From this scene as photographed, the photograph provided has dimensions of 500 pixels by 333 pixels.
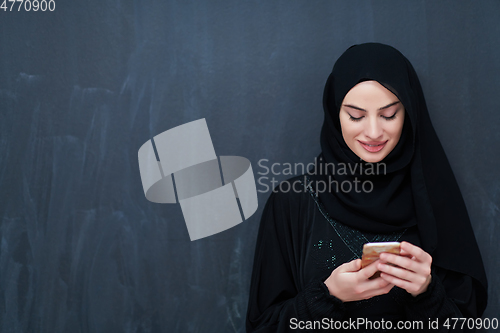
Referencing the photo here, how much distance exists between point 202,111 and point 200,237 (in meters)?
0.43

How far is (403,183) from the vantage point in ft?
3.90

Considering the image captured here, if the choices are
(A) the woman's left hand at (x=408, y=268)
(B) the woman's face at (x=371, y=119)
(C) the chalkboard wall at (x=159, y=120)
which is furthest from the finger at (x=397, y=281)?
(C) the chalkboard wall at (x=159, y=120)

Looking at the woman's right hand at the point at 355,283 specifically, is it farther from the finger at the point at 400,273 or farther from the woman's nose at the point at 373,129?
the woman's nose at the point at 373,129

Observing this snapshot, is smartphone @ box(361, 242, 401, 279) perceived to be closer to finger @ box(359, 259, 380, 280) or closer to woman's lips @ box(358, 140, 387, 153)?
finger @ box(359, 259, 380, 280)

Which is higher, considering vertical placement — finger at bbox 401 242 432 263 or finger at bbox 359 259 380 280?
finger at bbox 401 242 432 263

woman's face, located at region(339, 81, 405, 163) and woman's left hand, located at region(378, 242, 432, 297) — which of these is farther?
woman's face, located at region(339, 81, 405, 163)

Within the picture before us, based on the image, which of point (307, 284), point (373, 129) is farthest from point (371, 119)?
point (307, 284)

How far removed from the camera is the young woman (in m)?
1.08

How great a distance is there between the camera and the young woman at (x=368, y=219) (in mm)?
1075

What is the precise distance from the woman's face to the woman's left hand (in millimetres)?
269

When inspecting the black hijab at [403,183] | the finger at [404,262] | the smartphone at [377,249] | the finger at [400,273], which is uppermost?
the black hijab at [403,183]

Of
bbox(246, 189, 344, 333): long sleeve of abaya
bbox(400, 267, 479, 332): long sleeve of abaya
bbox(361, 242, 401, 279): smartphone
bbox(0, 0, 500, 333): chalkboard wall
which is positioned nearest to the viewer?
bbox(361, 242, 401, 279): smartphone

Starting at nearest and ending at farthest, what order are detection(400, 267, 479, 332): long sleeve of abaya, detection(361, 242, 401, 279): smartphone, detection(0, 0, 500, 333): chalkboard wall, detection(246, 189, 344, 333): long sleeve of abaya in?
detection(361, 242, 401, 279): smartphone < detection(400, 267, 479, 332): long sleeve of abaya < detection(246, 189, 344, 333): long sleeve of abaya < detection(0, 0, 500, 333): chalkboard wall

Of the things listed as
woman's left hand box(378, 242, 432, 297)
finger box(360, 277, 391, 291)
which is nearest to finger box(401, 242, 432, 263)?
woman's left hand box(378, 242, 432, 297)
